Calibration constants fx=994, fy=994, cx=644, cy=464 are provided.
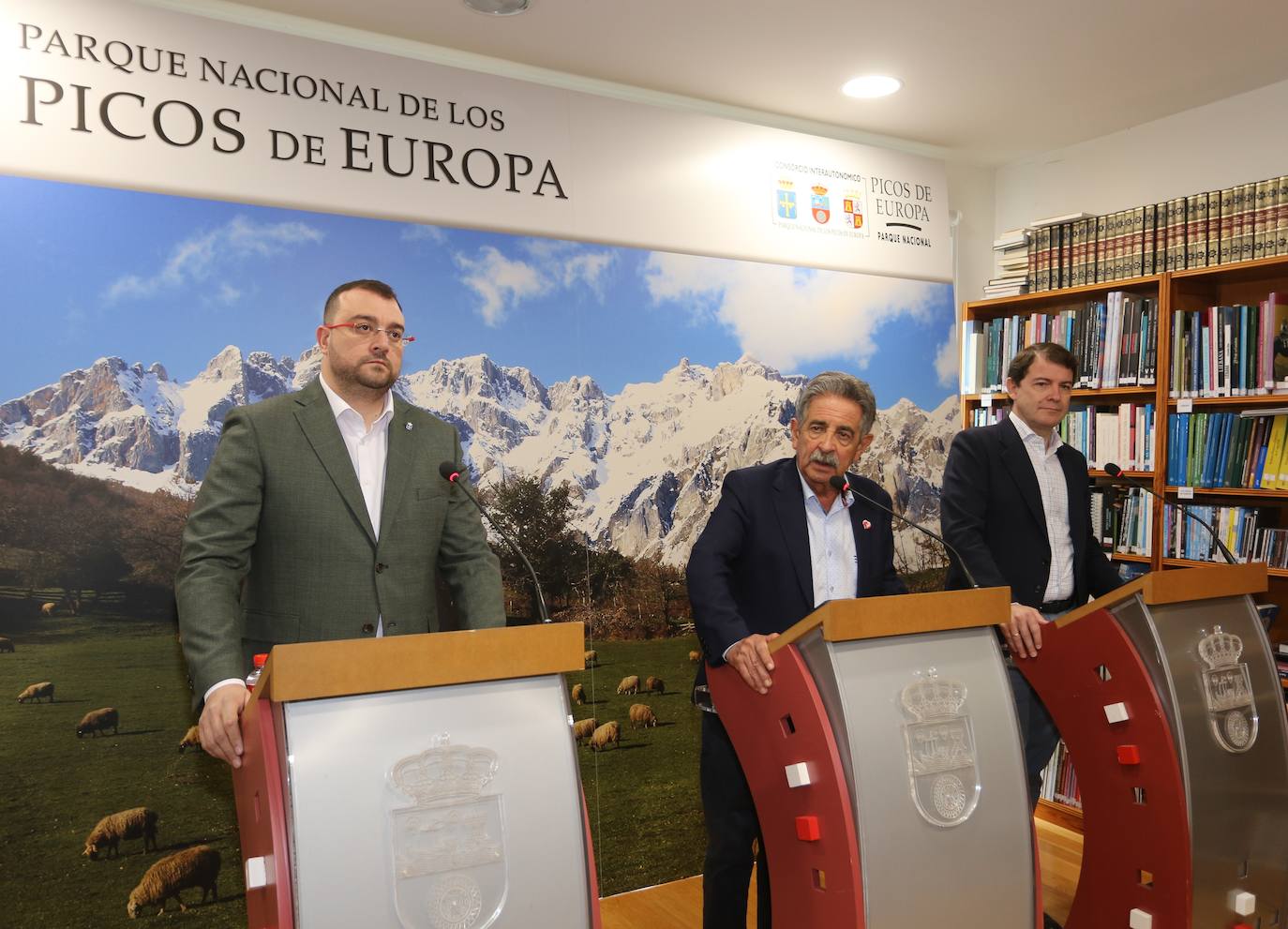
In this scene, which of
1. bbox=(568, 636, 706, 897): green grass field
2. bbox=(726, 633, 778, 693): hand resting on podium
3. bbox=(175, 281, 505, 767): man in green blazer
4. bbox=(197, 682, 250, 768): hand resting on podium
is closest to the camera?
bbox=(197, 682, 250, 768): hand resting on podium

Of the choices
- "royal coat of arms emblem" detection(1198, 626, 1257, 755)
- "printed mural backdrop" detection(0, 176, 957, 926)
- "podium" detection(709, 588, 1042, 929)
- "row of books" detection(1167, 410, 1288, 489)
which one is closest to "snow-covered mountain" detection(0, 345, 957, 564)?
"printed mural backdrop" detection(0, 176, 957, 926)

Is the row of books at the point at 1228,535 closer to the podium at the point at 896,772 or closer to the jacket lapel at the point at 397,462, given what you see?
the podium at the point at 896,772

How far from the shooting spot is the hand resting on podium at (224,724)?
1.69 meters

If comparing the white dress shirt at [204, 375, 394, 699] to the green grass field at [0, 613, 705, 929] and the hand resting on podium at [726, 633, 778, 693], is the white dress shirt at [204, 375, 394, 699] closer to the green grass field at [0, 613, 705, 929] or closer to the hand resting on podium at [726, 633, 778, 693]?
the hand resting on podium at [726, 633, 778, 693]

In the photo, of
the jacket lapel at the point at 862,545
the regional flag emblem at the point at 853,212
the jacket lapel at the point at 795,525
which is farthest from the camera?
the regional flag emblem at the point at 853,212

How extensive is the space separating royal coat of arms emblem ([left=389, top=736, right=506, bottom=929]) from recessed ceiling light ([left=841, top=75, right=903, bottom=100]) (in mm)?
3335

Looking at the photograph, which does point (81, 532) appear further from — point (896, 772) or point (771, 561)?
point (896, 772)

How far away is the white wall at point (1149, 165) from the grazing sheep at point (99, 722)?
4.18m

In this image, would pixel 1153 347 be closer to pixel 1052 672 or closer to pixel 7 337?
pixel 1052 672

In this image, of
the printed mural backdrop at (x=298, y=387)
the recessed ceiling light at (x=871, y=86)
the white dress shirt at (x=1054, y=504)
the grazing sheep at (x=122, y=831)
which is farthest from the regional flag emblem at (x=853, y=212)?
the grazing sheep at (x=122, y=831)

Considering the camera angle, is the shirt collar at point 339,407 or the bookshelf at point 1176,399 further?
the bookshelf at point 1176,399

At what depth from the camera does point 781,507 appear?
8.34 ft

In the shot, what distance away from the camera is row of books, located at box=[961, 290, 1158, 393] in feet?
13.8

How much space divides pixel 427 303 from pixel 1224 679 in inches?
105
